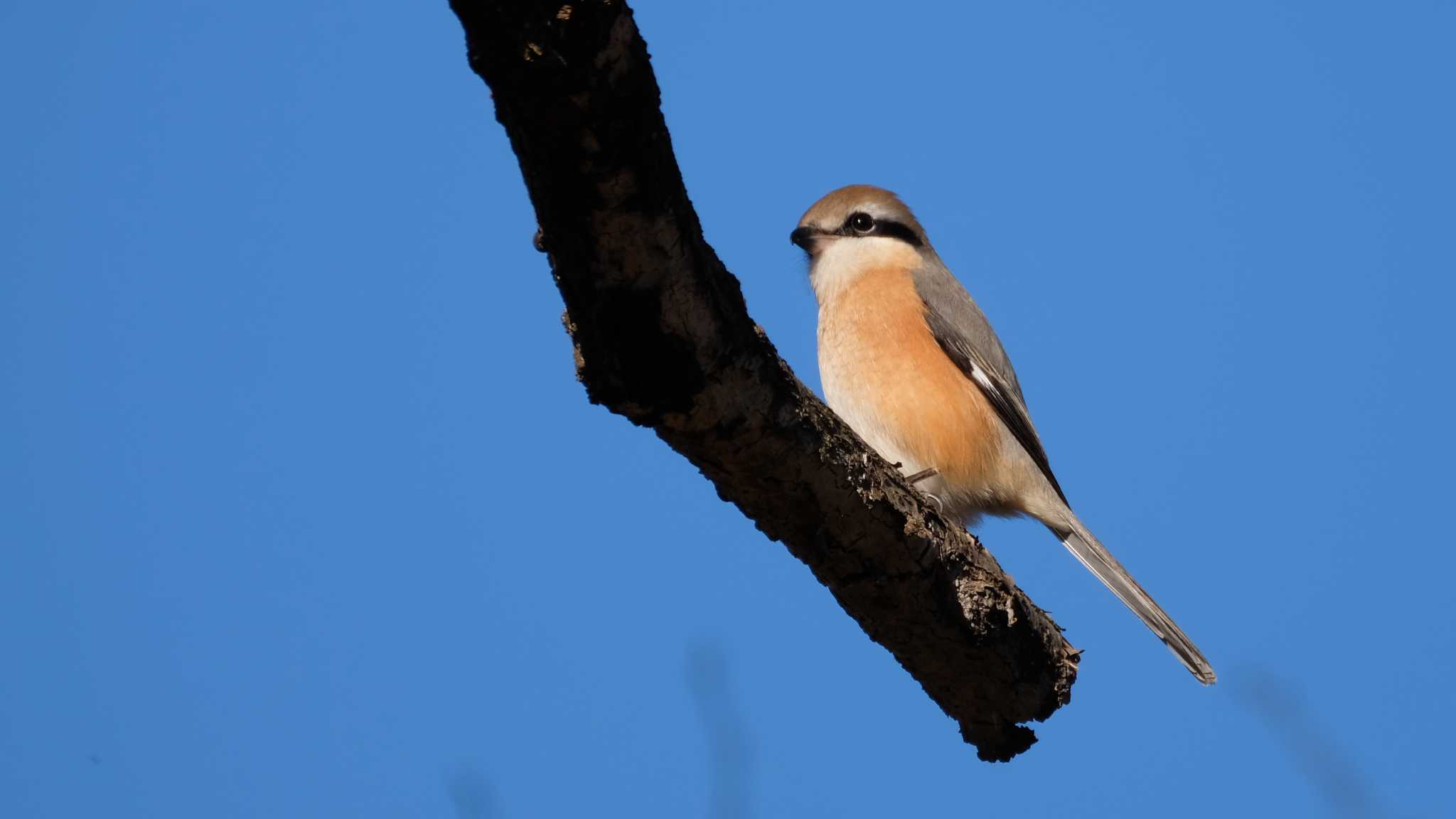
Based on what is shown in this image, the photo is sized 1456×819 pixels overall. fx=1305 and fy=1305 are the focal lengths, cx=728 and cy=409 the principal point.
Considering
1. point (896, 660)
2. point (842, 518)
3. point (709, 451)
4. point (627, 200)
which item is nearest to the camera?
point (627, 200)

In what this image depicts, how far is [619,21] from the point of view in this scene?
2.34 metres

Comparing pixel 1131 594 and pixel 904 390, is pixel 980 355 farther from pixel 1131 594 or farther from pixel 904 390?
pixel 1131 594

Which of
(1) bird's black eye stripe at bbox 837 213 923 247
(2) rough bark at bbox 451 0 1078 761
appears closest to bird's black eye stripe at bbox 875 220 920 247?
(1) bird's black eye stripe at bbox 837 213 923 247

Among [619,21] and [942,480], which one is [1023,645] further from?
[619,21]

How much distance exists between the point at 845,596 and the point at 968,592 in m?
0.41

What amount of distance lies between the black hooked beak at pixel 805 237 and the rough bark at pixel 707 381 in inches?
114

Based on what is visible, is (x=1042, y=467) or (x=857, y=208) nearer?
(x=1042, y=467)

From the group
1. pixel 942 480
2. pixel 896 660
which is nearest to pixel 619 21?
pixel 896 660

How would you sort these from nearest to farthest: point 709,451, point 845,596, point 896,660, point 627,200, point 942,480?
point 627,200 < point 709,451 < point 845,596 < point 896,660 < point 942,480

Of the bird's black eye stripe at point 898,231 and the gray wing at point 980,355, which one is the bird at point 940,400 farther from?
the bird's black eye stripe at point 898,231

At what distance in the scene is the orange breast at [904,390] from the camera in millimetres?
5801

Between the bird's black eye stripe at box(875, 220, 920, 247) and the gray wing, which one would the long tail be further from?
the bird's black eye stripe at box(875, 220, 920, 247)

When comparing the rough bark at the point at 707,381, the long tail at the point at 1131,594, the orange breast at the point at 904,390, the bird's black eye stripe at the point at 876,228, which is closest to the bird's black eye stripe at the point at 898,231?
the bird's black eye stripe at the point at 876,228

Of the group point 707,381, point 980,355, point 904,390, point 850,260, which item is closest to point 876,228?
point 850,260
